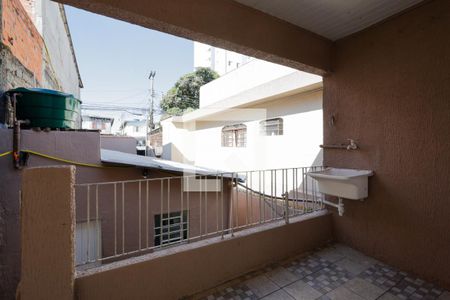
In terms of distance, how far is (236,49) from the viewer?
2.02m

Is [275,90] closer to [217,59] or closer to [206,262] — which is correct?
[206,262]

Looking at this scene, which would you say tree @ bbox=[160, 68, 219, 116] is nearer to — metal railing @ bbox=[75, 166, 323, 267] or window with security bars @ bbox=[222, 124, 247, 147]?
window with security bars @ bbox=[222, 124, 247, 147]

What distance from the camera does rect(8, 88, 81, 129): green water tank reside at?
2.19m

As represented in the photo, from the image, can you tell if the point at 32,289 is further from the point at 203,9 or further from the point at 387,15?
the point at 387,15

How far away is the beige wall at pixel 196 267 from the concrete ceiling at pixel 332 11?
2206mm

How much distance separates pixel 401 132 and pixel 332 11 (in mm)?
1354

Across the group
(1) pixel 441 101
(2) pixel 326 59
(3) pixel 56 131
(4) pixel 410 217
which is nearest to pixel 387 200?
(4) pixel 410 217

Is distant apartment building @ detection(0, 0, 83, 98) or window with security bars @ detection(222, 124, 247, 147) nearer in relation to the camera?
distant apartment building @ detection(0, 0, 83, 98)

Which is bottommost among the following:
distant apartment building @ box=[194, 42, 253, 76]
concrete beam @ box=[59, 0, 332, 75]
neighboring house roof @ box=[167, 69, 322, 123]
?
concrete beam @ box=[59, 0, 332, 75]

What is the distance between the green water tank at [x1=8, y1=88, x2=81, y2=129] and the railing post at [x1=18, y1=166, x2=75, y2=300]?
1.37 metres

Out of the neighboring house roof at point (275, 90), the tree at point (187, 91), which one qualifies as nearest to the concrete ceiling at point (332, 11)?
the neighboring house roof at point (275, 90)

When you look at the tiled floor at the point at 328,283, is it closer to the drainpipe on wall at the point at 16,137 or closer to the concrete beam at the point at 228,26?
the concrete beam at the point at 228,26

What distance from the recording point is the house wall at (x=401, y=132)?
1875mm

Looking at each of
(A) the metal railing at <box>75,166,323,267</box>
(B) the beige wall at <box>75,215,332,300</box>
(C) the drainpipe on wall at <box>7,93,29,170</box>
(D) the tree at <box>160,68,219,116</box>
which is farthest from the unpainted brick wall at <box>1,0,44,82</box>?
(D) the tree at <box>160,68,219,116</box>
